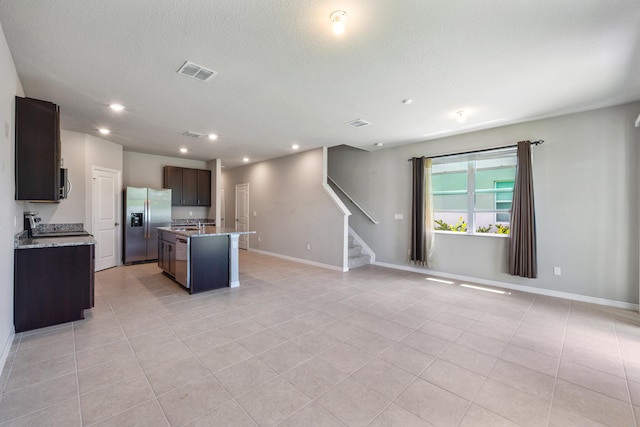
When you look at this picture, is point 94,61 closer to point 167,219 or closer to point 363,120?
point 363,120

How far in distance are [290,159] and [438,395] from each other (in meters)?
6.07

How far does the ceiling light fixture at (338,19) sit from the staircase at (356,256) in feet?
15.7

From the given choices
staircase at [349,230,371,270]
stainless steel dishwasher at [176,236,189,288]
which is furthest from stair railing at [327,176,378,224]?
stainless steel dishwasher at [176,236,189,288]

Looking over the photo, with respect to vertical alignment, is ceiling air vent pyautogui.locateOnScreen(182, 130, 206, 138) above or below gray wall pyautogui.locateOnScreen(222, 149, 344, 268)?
above

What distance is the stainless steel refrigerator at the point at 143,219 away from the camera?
6176 millimetres

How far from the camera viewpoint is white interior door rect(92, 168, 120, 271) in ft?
18.2

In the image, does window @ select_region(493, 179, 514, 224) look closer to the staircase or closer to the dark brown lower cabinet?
the staircase

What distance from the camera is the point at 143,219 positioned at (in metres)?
6.40

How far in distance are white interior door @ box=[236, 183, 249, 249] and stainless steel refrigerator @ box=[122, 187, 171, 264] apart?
238cm

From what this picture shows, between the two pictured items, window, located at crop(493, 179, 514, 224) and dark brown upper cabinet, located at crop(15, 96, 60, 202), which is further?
window, located at crop(493, 179, 514, 224)

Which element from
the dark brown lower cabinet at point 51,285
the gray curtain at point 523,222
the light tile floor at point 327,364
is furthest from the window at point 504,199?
the dark brown lower cabinet at point 51,285

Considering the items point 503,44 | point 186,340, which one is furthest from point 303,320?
point 503,44

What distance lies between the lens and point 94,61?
268cm

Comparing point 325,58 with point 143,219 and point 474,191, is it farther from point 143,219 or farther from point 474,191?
point 143,219
